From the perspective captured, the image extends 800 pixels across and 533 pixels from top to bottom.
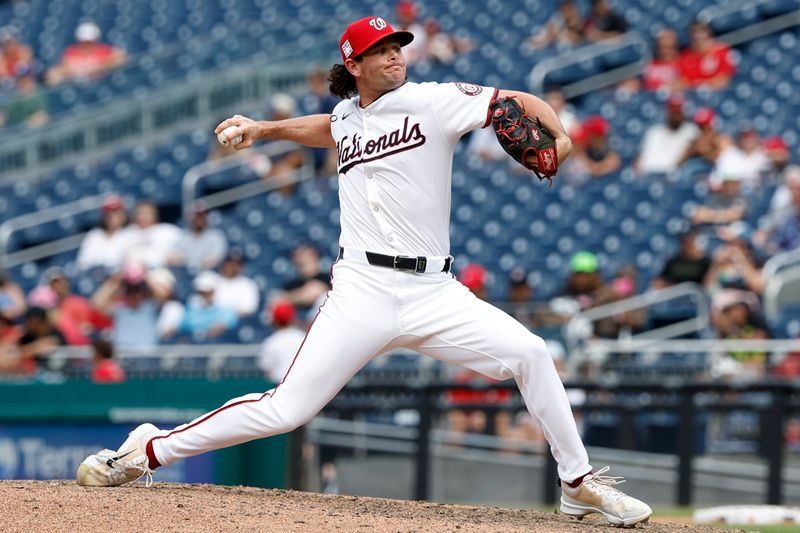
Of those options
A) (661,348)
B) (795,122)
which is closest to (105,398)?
(661,348)

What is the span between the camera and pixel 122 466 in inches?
221

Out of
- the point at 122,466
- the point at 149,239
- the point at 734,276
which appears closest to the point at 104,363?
the point at 149,239

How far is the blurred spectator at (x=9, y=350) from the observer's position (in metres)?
11.1

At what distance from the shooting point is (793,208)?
1160 cm

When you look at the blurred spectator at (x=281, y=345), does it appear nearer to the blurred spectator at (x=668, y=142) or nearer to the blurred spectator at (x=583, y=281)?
the blurred spectator at (x=583, y=281)

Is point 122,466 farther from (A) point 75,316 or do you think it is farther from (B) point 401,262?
(A) point 75,316

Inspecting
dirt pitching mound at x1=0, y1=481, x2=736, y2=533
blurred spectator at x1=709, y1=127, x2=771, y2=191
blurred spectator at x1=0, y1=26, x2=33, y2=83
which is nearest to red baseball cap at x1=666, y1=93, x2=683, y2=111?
blurred spectator at x1=709, y1=127, x2=771, y2=191

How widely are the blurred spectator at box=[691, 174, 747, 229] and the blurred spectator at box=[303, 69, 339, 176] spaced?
3.69m

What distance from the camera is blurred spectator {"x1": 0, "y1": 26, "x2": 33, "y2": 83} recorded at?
1827cm

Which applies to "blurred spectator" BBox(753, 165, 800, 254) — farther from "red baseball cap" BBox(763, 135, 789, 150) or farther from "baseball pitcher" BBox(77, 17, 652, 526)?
"baseball pitcher" BBox(77, 17, 652, 526)

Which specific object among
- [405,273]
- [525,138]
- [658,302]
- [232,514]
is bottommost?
[232,514]

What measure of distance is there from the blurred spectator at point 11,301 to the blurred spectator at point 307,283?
89.7 inches

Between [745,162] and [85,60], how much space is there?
845 cm

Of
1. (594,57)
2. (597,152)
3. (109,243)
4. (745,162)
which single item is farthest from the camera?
(594,57)
